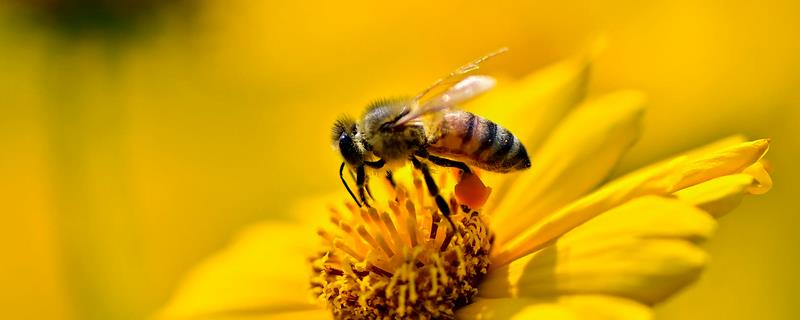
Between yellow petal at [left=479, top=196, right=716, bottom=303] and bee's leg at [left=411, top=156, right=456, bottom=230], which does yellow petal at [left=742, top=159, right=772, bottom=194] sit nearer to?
yellow petal at [left=479, top=196, right=716, bottom=303]

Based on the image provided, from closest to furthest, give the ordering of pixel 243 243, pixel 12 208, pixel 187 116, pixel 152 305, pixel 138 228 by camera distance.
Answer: pixel 243 243
pixel 152 305
pixel 138 228
pixel 12 208
pixel 187 116

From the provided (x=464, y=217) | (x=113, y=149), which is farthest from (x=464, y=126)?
(x=113, y=149)

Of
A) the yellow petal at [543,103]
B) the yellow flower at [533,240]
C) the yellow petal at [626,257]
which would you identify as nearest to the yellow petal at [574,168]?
the yellow flower at [533,240]

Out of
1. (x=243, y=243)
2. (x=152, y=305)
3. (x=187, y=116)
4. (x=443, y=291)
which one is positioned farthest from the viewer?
(x=187, y=116)

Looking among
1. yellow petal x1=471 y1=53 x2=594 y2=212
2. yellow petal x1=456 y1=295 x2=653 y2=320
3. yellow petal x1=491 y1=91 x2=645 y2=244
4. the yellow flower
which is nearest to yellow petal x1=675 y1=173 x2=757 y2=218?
the yellow flower

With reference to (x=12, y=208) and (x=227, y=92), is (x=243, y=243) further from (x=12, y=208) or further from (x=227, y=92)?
(x=227, y=92)

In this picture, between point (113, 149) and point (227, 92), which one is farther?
point (227, 92)
